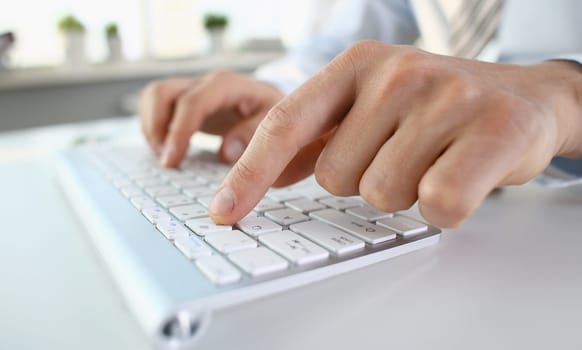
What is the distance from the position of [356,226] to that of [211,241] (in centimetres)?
10

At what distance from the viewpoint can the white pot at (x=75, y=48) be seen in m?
1.62

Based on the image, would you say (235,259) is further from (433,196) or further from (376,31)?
(376,31)

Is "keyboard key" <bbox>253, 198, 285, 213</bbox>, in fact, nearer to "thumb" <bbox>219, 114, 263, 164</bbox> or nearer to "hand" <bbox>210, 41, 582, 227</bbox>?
"hand" <bbox>210, 41, 582, 227</bbox>

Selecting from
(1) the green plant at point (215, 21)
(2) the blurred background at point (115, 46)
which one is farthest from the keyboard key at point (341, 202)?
(1) the green plant at point (215, 21)

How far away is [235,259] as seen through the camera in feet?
0.83

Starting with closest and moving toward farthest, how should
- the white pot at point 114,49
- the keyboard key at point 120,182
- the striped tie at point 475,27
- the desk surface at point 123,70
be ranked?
the keyboard key at point 120,182 < the striped tie at point 475,27 < the desk surface at point 123,70 < the white pot at point 114,49

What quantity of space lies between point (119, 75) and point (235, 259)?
5.40 ft

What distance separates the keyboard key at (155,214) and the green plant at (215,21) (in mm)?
1718

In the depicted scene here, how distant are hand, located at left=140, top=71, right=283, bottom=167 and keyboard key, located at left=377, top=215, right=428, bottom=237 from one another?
0.91 ft

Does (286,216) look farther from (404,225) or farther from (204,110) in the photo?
(204,110)

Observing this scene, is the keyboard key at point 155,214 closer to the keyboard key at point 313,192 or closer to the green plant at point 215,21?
the keyboard key at point 313,192

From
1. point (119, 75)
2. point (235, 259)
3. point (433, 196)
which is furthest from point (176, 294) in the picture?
point (119, 75)

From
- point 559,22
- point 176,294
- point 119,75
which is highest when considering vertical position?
point 559,22

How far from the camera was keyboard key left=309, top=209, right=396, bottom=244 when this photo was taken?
11.9 inches
